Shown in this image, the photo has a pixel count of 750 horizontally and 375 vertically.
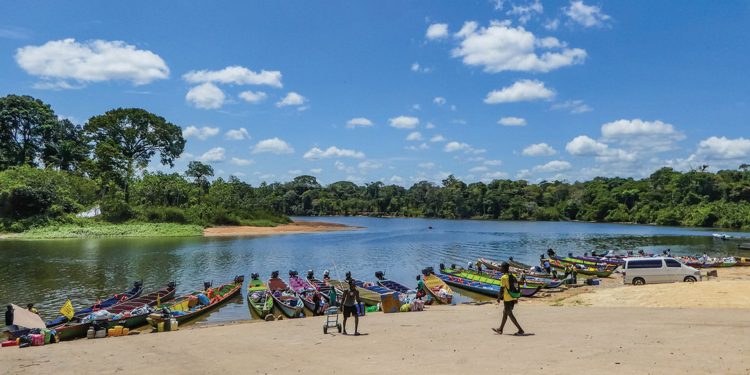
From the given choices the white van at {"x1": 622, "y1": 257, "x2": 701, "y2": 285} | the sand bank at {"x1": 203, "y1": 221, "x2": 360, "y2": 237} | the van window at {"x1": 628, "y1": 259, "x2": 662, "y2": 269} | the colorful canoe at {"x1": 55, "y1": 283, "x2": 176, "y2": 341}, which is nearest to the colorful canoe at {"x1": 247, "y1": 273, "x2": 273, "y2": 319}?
the colorful canoe at {"x1": 55, "y1": 283, "x2": 176, "y2": 341}

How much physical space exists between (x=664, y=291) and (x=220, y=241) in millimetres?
57531

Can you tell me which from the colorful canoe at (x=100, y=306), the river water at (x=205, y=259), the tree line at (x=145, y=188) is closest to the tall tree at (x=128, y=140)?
the tree line at (x=145, y=188)

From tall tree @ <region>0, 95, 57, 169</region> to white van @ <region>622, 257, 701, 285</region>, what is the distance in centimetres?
9822

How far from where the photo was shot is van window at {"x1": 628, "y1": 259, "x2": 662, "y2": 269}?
91.7ft

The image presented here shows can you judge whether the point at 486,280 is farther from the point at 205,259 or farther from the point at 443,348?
the point at 205,259

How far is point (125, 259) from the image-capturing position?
45250 mm

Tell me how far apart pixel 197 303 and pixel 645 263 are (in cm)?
2579

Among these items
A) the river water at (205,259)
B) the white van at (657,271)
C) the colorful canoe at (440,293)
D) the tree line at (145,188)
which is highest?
the tree line at (145,188)

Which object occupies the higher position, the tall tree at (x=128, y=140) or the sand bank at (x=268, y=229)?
the tall tree at (x=128, y=140)

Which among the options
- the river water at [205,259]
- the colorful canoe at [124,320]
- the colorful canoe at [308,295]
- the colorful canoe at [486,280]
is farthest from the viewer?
the river water at [205,259]

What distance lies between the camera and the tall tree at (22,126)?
284 ft

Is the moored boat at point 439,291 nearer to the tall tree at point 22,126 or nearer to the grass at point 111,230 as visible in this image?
the grass at point 111,230

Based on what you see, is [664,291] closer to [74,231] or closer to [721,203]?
[74,231]

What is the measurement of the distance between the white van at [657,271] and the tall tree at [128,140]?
82319 millimetres
